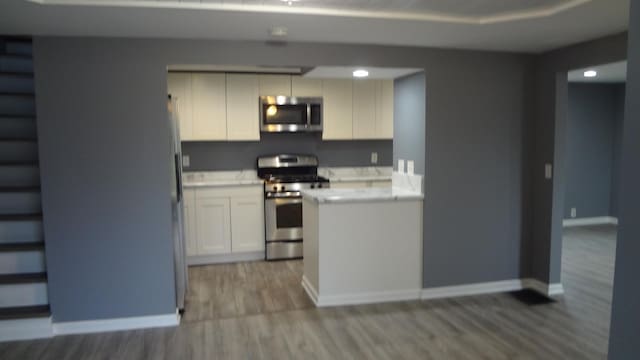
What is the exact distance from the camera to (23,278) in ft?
11.5

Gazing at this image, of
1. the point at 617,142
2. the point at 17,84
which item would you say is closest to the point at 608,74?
the point at 617,142

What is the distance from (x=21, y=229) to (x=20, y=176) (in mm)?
450

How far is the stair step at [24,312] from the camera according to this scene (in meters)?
3.35

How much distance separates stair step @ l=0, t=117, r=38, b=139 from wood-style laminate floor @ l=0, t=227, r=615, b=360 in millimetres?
1695

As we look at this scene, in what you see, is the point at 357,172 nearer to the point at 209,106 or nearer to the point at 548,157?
the point at 209,106

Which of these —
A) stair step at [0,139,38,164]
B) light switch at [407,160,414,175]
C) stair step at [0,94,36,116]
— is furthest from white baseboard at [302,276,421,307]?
stair step at [0,94,36,116]

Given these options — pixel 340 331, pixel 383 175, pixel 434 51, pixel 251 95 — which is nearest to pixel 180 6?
pixel 434 51

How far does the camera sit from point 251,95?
553cm

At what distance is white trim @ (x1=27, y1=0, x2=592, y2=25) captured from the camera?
8.69ft

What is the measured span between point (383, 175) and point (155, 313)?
11.8 ft

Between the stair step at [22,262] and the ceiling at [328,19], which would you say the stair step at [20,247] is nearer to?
the stair step at [22,262]

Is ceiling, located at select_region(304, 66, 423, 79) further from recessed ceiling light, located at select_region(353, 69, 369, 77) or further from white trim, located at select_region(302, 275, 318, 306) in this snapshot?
white trim, located at select_region(302, 275, 318, 306)

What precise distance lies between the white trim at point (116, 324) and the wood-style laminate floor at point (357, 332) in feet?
0.21

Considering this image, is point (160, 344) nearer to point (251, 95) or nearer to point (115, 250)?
point (115, 250)
